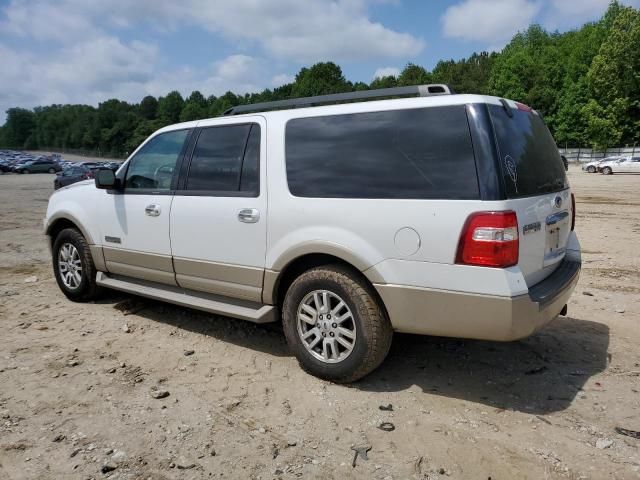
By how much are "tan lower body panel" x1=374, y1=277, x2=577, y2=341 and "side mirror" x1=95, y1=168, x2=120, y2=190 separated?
9.98 ft

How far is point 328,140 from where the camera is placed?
3.76 m

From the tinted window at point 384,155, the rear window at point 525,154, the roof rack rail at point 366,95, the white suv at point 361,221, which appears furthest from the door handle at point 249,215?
the rear window at point 525,154

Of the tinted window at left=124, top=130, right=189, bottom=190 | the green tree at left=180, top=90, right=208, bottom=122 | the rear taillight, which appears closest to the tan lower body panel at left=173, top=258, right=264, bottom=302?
the tinted window at left=124, top=130, right=189, bottom=190

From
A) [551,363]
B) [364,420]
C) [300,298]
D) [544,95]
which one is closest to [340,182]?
[300,298]

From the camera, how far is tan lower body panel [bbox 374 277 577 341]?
3061mm

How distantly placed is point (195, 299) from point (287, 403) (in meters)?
1.48

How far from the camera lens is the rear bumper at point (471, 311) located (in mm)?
3062

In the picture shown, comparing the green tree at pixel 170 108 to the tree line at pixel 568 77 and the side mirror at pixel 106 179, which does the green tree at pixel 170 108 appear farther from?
the side mirror at pixel 106 179

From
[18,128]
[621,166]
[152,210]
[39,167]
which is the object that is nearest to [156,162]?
[152,210]

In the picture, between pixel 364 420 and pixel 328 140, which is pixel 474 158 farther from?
pixel 364 420

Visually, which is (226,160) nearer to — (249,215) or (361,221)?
(249,215)

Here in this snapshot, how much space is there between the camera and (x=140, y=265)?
4.93 m

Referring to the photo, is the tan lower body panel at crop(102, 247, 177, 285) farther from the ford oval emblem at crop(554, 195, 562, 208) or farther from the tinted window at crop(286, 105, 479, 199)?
the ford oval emblem at crop(554, 195, 562, 208)

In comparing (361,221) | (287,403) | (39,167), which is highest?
(361,221)
